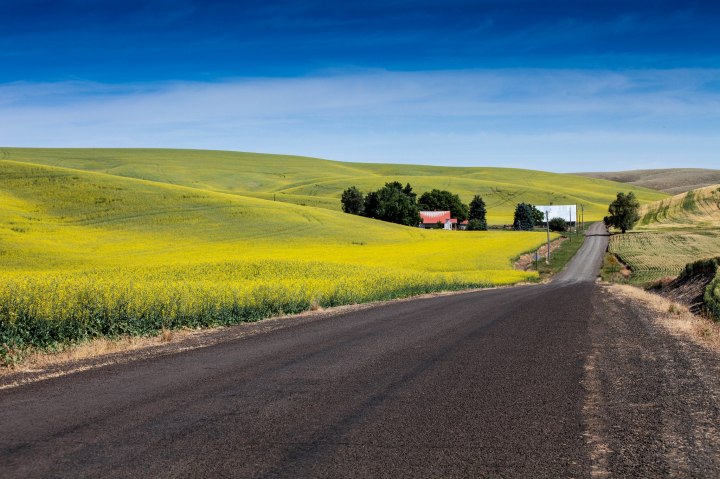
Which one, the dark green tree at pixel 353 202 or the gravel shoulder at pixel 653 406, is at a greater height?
the gravel shoulder at pixel 653 406

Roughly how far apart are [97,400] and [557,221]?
5581 inches

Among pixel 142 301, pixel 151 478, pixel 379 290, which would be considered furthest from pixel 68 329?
pixel 379 290

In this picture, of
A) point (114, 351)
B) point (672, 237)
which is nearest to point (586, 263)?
point (672, 237)

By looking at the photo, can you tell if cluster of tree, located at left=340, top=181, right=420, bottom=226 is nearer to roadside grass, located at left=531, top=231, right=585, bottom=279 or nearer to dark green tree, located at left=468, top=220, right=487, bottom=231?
dark green tree, located at left=468, top=220, right=487, bottom=231

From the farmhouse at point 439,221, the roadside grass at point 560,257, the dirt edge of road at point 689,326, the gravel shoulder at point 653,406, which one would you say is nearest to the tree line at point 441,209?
the farmhouse at point 439,221

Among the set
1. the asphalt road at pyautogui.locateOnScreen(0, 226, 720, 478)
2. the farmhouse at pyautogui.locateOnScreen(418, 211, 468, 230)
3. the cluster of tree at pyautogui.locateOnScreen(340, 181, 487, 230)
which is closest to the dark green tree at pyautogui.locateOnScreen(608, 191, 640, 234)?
the cluster of tree at pyautogui.locateOnScreen(340, 181, 487, 230)

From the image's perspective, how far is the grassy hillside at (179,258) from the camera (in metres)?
16.2

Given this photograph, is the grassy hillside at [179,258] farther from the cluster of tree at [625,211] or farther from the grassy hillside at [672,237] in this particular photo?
the cluster of tree at [625,211]

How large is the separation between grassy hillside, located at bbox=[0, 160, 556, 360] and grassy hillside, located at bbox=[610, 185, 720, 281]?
1314 cm

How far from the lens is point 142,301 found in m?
17.4

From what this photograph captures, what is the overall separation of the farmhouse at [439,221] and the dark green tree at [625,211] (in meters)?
34.1

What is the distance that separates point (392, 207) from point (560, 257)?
49791 mm

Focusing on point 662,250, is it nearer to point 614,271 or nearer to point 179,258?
point 614,271

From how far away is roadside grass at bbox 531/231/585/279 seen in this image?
72.9m
